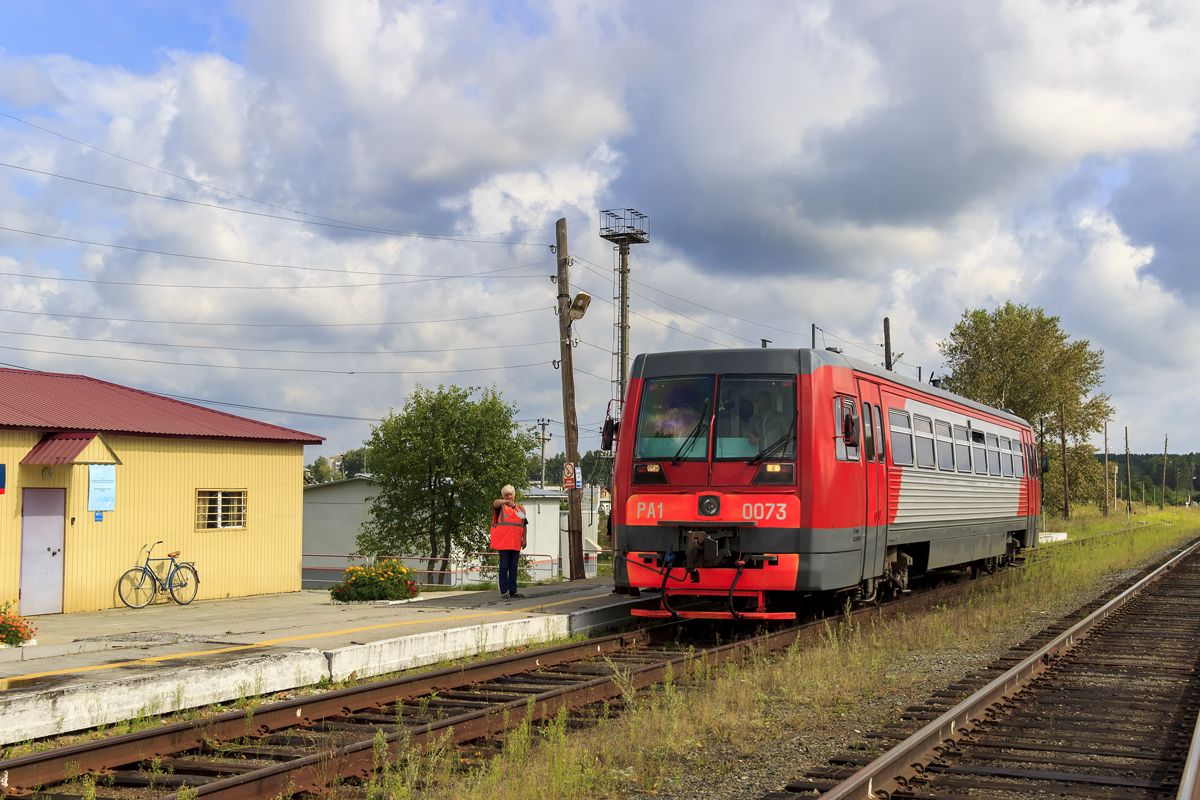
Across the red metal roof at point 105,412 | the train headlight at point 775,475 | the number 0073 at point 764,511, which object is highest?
the red metal roof at point 105,412

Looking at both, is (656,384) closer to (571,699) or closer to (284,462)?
(571,699)

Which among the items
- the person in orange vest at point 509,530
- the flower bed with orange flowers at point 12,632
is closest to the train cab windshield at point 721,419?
the person in orange vest at point 509,530

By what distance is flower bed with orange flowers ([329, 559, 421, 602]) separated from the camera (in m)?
16.6

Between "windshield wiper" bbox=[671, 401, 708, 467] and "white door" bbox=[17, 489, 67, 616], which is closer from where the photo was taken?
"windshield wiper" bbox=[671, 401, 708, 467]

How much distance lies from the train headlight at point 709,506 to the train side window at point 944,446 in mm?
5723

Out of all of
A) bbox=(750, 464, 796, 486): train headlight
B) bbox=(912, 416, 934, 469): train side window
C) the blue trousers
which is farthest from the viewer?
the blue trousers

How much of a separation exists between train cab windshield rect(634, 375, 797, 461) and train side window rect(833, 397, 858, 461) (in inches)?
24.0

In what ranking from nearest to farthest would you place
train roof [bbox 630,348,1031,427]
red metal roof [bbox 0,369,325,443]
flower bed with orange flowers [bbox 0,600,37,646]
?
flower bed with orange flowers [bbox 0,600,37,646]
train roof [bbox 630,348,1031,427]
red metal roof [bbox 0,369,325,443]

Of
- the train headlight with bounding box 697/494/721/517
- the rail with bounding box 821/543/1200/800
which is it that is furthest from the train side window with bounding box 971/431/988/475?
the train headlight with bounding box 697/494/721/517

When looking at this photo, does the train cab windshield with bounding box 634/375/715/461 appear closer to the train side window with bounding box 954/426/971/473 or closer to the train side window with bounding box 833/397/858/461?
the train side window with bounding box 833/397/858/461

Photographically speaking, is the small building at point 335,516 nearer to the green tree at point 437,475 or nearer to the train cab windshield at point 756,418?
the green tree at point 437,475

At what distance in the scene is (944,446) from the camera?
16.3 meters

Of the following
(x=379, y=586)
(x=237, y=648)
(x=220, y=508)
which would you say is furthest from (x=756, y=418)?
(x=220, y=508)

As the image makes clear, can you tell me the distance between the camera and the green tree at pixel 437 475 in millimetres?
45125
